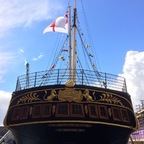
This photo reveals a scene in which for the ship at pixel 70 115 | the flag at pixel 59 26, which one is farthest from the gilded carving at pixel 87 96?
the flag at pixel 59 26

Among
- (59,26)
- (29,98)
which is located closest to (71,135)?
(29,98)

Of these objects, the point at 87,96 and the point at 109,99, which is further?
the point at 109,99

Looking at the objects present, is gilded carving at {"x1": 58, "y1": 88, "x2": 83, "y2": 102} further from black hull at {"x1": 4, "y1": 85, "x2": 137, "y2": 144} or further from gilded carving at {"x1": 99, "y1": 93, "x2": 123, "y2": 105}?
gilded carving at {"x1": 99, "y1": 93, "x2": 123, "y2": 105}

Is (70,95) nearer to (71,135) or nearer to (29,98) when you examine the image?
(71,135)

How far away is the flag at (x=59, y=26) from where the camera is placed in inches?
703

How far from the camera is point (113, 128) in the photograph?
12.1 meters

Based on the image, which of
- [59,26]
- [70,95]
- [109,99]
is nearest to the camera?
[70,95]

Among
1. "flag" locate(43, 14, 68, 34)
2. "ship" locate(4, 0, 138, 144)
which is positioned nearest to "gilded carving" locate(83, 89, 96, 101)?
"ship" locate(4, 0, 138, 144)

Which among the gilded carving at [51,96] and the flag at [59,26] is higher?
the flag at [59,26]

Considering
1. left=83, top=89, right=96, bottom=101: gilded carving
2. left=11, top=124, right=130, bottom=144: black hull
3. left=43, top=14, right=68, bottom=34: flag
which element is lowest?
left=11, top=124, right=130, bottom=144: black hull

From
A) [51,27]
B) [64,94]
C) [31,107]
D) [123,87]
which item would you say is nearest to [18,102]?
[31,107]

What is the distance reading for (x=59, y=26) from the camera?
18312mm

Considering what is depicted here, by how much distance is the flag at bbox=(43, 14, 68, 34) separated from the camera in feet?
58.6

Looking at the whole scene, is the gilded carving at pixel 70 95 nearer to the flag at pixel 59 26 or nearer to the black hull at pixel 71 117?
the black hull at pixel 71 117
